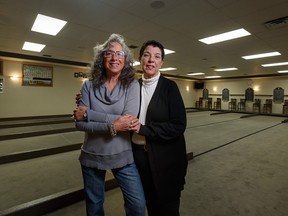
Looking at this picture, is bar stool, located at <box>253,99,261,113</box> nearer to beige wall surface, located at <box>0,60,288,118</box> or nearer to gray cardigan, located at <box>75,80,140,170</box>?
beige wall surface, located at <box>0,60,288,118</box>

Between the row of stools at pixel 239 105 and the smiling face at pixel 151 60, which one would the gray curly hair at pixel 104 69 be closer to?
the smiling face at pixel 151 60

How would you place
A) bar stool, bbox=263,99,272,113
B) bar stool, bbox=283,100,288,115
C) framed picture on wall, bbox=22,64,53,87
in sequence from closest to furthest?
framed picture on wall, bbox=22,64,53,87
bar stool, bbox=283,100,288,115
bar stool, bbox=263,99,272,113

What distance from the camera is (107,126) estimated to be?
3.60 ft

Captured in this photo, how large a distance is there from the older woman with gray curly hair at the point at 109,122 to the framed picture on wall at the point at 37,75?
898 centimetres

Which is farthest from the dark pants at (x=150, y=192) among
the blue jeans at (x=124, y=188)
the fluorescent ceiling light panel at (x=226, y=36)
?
the fluorescent ceiling light panel at (x=226, y=36)

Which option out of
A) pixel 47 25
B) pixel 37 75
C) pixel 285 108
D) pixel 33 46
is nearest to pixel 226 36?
pixel 47 25

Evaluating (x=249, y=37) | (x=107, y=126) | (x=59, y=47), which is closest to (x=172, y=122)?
(x=107, y=126)

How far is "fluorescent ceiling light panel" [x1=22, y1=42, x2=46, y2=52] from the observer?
20.1ft

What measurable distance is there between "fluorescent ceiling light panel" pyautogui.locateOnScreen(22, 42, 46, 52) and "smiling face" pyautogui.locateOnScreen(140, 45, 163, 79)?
6200 millimetres

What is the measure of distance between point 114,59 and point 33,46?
658 centimetres

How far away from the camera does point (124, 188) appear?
1.22 metres

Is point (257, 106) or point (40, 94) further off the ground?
point (40, 94)

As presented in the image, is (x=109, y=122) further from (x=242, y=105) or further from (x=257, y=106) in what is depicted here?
(x=242, y=105)

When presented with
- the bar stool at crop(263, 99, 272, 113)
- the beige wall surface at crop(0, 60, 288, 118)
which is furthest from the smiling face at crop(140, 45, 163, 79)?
the bar stool at crop(263, 99, 272, 113)
